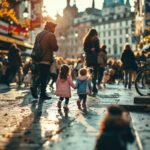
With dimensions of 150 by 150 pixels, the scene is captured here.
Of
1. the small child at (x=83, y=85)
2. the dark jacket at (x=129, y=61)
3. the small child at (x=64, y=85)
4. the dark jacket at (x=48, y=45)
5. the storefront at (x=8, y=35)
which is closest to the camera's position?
the small child at (x=64, y=85)

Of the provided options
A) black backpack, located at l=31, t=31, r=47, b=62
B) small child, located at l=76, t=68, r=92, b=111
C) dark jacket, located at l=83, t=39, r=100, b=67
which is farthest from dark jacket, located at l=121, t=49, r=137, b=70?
small child, located at l=76, t=68, r=92, b=111

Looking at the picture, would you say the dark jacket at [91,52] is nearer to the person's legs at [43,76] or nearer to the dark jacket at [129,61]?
the person's legs at [43,76]

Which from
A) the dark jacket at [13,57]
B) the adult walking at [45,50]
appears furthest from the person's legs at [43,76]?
the dark jacket at [13,57]

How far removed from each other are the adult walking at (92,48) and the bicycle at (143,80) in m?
1.63

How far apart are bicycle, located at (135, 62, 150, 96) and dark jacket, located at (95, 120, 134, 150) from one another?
7317 millimetres

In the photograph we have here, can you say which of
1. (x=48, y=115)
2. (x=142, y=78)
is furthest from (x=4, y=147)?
(x=142, y=78)

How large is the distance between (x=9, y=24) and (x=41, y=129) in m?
25.0

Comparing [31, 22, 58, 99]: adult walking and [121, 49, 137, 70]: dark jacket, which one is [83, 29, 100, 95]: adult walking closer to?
[31, 22, 58, 99]: adult walking

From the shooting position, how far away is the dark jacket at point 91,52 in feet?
43.8

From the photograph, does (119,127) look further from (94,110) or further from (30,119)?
(94,110)

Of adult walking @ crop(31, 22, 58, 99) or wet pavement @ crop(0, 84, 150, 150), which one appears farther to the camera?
adult walking @ crop(31, 22, 58, 99)

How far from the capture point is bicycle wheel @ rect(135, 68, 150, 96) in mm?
11204

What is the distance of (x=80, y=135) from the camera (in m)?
5.68

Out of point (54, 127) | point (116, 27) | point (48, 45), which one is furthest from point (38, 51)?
point (116, 27)
